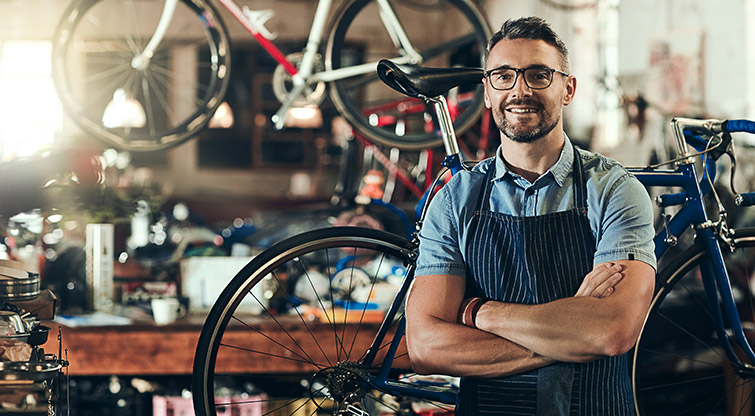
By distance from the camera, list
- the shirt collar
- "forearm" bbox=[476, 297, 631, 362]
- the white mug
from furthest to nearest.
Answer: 1. the white mug
2. the shirt collar
3. "forearm" bbox=[476, 297, 631, 362]

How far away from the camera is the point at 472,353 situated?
1629 mm

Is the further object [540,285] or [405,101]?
[405,101]

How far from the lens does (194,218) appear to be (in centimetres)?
598

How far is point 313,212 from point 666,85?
2549mm

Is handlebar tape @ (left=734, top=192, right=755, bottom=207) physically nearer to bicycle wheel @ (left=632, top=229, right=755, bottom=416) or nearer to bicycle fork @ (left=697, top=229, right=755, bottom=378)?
bicycle fork @ (left=697, top=229, right=755, bottom=378)

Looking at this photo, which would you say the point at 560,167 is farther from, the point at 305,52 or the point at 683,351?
the point at 683,351

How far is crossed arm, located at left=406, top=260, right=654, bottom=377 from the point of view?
1567 mm

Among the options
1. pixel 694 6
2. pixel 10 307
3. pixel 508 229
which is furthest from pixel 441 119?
pixel 694 6

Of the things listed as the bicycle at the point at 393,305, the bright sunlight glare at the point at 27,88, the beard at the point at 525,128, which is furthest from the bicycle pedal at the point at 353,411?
the bright sunlight glare at the point at 27,88

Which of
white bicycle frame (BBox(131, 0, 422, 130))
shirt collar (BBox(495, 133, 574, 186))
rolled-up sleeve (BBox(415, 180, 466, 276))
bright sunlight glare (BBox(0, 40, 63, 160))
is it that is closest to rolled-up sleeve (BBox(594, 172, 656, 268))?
shirt collar (BBox(495, 133, 574, 186))

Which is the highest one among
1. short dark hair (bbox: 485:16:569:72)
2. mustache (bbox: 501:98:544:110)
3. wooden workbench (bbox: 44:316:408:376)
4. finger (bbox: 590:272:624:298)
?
short dark hair (bbox: 485:16:569:72)

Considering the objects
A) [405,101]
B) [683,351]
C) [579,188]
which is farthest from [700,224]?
[683,351]

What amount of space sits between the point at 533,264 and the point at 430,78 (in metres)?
0.59

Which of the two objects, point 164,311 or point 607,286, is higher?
point 607,286
